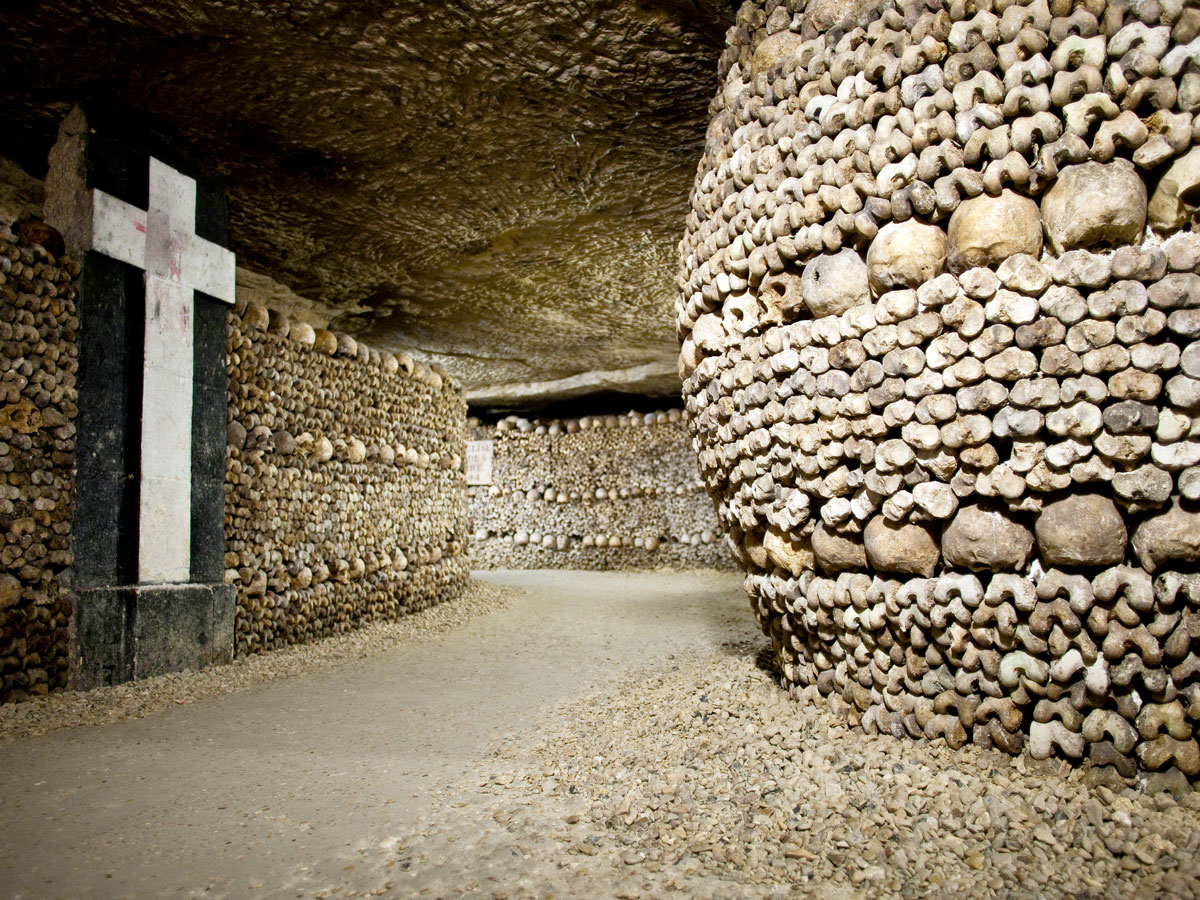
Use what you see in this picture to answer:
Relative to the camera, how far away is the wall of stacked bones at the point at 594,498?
386 inches

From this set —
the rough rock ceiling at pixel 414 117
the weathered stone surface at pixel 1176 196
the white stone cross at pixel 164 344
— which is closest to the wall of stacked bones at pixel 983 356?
the weathered stone surface at pixel 1176 196

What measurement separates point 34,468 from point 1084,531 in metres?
4.20

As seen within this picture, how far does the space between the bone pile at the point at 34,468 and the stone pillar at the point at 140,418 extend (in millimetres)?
67

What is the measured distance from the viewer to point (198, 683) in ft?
11.4

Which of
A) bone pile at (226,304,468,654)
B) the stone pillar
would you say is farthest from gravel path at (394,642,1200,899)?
bone pile at (226,304,468,654)

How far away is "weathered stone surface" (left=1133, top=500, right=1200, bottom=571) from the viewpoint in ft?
5.43

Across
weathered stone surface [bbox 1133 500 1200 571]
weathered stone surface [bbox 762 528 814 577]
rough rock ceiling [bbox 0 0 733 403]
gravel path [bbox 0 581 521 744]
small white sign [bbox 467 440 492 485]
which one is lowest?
gravel path [bbox 0 581 521 744]

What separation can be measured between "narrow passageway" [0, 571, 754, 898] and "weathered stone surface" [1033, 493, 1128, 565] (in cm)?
177

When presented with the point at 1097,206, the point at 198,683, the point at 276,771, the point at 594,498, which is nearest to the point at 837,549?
the point at 1097,206

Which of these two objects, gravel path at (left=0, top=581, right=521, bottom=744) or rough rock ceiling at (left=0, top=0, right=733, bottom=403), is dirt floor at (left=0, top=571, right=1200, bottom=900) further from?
rough rock ceiling at (left=0, top=0, right=733, bottom=403)

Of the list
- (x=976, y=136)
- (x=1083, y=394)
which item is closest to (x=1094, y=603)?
(x=1083, y=394)

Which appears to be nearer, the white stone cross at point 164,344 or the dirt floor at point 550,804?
the dirt floor at point 550,804

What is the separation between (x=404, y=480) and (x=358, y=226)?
7.13 feet

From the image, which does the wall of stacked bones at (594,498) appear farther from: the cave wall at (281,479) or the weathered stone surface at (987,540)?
the weathered stone surface at (987,540)
